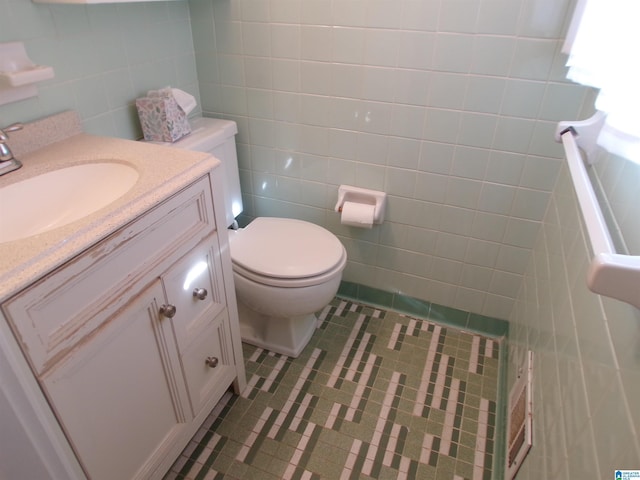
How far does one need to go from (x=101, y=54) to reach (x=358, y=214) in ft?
3.29

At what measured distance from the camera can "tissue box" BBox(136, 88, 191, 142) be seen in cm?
143

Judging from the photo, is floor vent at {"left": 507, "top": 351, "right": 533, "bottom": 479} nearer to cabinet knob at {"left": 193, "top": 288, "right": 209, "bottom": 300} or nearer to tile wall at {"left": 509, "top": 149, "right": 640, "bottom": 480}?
tile wall at {"left": 509, "top": 149, "right": 640, "bottom": 480}

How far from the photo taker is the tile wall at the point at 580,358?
58 cm

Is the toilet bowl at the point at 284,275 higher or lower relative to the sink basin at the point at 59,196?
lower

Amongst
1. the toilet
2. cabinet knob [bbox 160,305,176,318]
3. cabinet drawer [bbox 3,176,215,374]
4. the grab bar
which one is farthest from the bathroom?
cabinet knob [bbox 160,305,176,318]

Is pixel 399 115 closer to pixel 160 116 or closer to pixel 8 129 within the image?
pixel 160 116

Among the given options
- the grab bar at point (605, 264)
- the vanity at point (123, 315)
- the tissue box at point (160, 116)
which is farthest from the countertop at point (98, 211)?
the grab bar at point (605, 264)

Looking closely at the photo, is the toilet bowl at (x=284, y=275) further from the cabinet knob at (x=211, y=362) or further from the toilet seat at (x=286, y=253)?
the cabinet knob at (x=211, y=362)

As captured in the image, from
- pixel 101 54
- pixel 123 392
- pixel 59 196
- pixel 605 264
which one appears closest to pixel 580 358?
pixel 605 264

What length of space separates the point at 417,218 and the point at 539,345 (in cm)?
67

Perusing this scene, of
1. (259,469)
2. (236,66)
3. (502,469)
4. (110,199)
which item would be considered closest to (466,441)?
(502,469)

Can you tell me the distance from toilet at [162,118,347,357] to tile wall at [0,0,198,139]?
217mm

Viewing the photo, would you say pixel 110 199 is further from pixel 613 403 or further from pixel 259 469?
pixel 613 403

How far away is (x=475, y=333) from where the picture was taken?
1.81m
